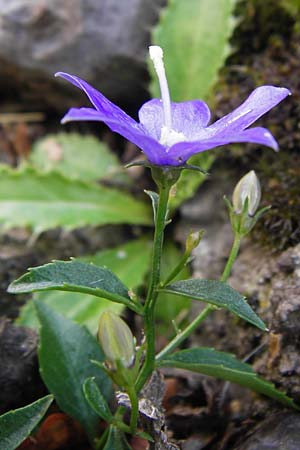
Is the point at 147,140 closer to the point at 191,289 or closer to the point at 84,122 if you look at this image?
the point at 191,289

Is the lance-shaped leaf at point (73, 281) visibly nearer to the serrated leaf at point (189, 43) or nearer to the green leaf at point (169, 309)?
the green leaf at point (169, 309)

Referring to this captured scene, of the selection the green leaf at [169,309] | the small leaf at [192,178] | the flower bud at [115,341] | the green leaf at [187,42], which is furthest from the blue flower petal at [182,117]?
the green leaf at [187,42]

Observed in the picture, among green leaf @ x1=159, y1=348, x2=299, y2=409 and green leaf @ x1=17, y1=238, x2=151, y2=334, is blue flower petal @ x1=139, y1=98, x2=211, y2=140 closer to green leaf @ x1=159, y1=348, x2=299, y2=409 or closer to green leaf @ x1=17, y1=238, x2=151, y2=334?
green leaf @ x1=159, y1=348, x2=299, y2=409

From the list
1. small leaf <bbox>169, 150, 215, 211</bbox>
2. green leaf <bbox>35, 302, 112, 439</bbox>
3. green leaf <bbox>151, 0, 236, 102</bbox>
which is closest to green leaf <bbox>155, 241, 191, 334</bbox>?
small leaf <bbox>169, 150, 215, 211</bbox>

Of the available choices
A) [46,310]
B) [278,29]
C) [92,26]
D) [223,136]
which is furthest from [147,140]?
[92,26]

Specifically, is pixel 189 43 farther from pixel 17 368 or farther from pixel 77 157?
pixel 17 368

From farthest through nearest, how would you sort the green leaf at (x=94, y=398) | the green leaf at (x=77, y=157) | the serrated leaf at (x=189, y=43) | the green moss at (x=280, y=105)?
the green leaf at (x=77, y=157) → the serrated leaf at (x=189, y=43) → the green moss at (x=280, y=105) → the green leaf at (x=94, y=398)

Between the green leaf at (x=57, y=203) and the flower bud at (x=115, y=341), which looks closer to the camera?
the flower bud at (x=115, y=341)
